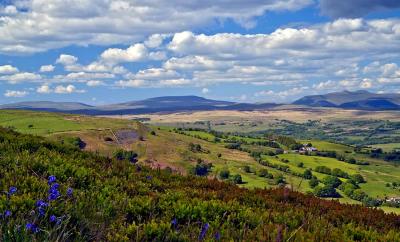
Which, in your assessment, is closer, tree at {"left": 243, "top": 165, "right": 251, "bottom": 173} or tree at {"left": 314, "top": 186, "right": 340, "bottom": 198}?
tree at {"left": 314, "top": 186, "right": 340, "bottom": 198}

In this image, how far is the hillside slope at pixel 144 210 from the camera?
7.49 m

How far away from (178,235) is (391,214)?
868 cm

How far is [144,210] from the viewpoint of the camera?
384 inches

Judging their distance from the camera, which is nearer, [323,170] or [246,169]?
[246,169]

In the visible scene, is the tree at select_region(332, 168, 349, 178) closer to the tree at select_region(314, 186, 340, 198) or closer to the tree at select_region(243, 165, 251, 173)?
the tree at select_region(314, 186, 340, 198)

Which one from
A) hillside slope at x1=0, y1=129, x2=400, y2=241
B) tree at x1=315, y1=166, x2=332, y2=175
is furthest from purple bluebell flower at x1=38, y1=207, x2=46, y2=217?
tree at x1=315, y1=166, x2=332, y2=175

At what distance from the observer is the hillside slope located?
7491mm

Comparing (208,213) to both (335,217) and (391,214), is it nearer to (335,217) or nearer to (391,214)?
(335,217)

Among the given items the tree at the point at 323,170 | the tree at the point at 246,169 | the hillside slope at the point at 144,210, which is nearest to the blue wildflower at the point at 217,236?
the hillside slope at the point at 144,210

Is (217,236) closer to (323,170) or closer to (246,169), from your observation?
(246,169)

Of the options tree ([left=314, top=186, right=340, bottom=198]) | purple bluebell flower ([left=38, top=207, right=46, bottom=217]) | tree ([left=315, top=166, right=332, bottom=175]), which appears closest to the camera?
purple bluebell flower ([left=38, top=207, right=46, bottom=217])

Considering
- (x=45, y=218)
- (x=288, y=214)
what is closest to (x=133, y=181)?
(x=288, y=214)

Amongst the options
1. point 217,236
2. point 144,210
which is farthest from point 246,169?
point 217,236

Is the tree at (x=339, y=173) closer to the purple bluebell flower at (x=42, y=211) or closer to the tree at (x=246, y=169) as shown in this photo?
the tree at (x=246, y=169)
